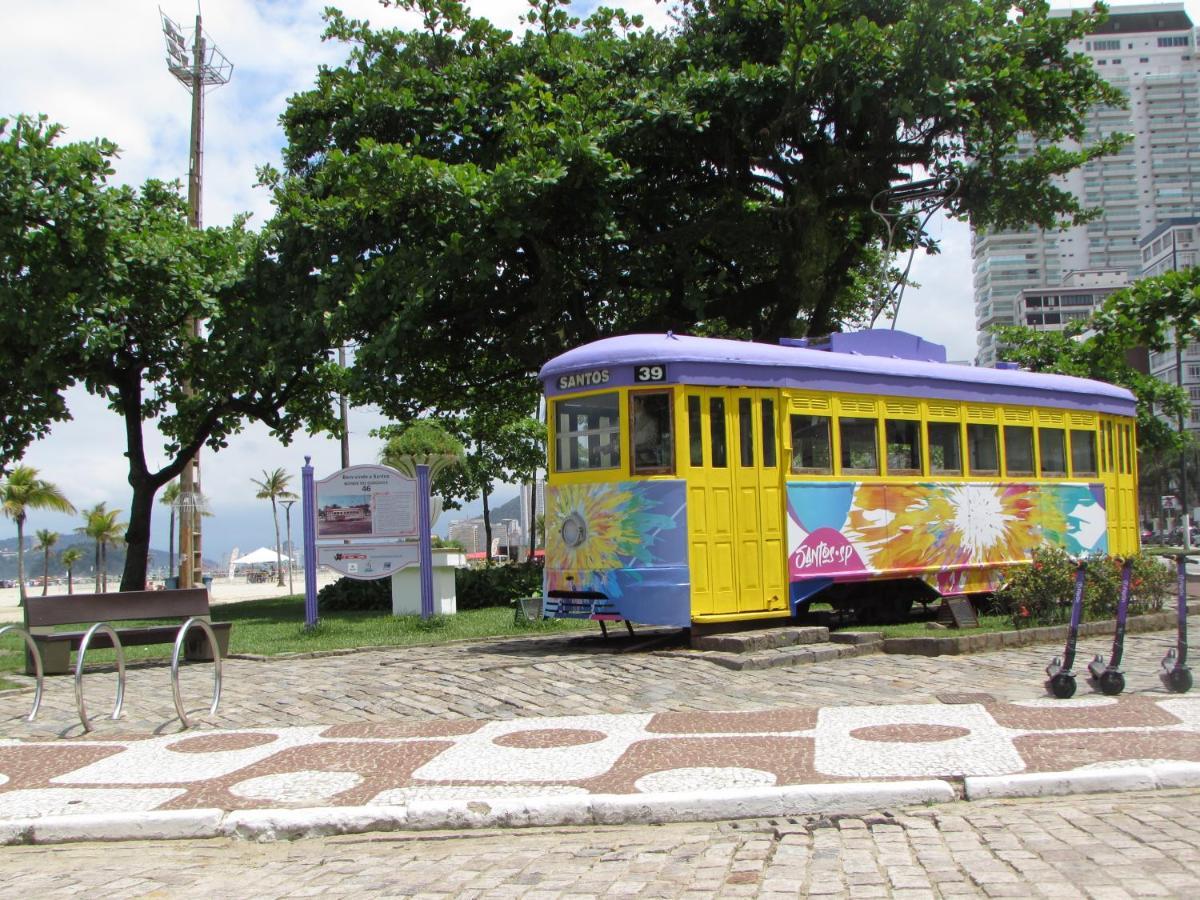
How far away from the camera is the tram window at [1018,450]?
15.6 meters

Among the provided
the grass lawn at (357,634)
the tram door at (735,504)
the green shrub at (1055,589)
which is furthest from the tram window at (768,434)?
the grass lawn at (357,634)

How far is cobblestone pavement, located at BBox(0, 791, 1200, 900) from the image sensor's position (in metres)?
4.80

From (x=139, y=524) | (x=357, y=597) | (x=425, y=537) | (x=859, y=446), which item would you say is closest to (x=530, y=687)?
(x=859, y=446)

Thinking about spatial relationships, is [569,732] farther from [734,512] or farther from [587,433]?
[587,433]

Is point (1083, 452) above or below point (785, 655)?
above

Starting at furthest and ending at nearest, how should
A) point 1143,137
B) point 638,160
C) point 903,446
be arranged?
point 1143,137 < point 638,160 < point 903,446

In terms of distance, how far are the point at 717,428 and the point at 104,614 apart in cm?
649

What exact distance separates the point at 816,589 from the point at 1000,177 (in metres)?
10.5

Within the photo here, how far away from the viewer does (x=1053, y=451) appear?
53.5ft

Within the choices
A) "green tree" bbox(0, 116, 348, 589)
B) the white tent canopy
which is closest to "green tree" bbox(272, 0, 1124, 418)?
"green tree" bbox(0, 116, 348, 589)

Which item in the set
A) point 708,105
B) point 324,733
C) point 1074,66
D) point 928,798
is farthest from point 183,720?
point 1074,66

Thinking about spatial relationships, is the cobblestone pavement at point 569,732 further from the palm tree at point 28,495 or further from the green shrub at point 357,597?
the palm tree at point 28,495

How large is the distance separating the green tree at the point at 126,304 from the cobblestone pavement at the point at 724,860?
48.4 feet

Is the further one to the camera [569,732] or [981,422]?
[981,422]
